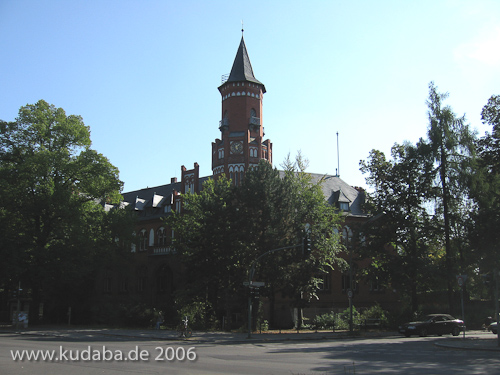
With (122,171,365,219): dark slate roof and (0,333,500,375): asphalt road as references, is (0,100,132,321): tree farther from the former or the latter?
(0,333,500,375): asphalt road

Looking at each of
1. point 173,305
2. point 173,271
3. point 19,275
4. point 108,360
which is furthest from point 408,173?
point 19,275

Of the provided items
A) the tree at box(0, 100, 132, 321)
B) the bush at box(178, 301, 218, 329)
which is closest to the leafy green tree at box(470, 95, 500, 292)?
the bush at box(178, 301, 218, 329)

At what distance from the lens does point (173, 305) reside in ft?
137

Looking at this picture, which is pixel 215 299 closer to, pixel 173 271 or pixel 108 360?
pixel 173 271

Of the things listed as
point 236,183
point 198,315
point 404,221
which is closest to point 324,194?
point 236,183

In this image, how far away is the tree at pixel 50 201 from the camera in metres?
38.5

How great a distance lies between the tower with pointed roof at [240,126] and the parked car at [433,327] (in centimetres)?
2138

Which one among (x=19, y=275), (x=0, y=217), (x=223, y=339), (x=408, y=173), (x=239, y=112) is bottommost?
(x=223, y=339)

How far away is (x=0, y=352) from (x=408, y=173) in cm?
3186

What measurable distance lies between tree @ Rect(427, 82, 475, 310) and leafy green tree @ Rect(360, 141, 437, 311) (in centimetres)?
93

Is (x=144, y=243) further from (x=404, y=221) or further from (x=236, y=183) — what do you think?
(x=404, y=221)

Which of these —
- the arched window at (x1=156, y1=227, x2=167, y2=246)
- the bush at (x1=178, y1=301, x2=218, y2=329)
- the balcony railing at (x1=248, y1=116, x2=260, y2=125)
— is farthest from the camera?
the arched window at (x1=156, y1=227, x2=167, y2=246)

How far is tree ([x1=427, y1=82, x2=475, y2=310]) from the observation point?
3569 centimetres

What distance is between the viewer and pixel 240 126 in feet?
164
